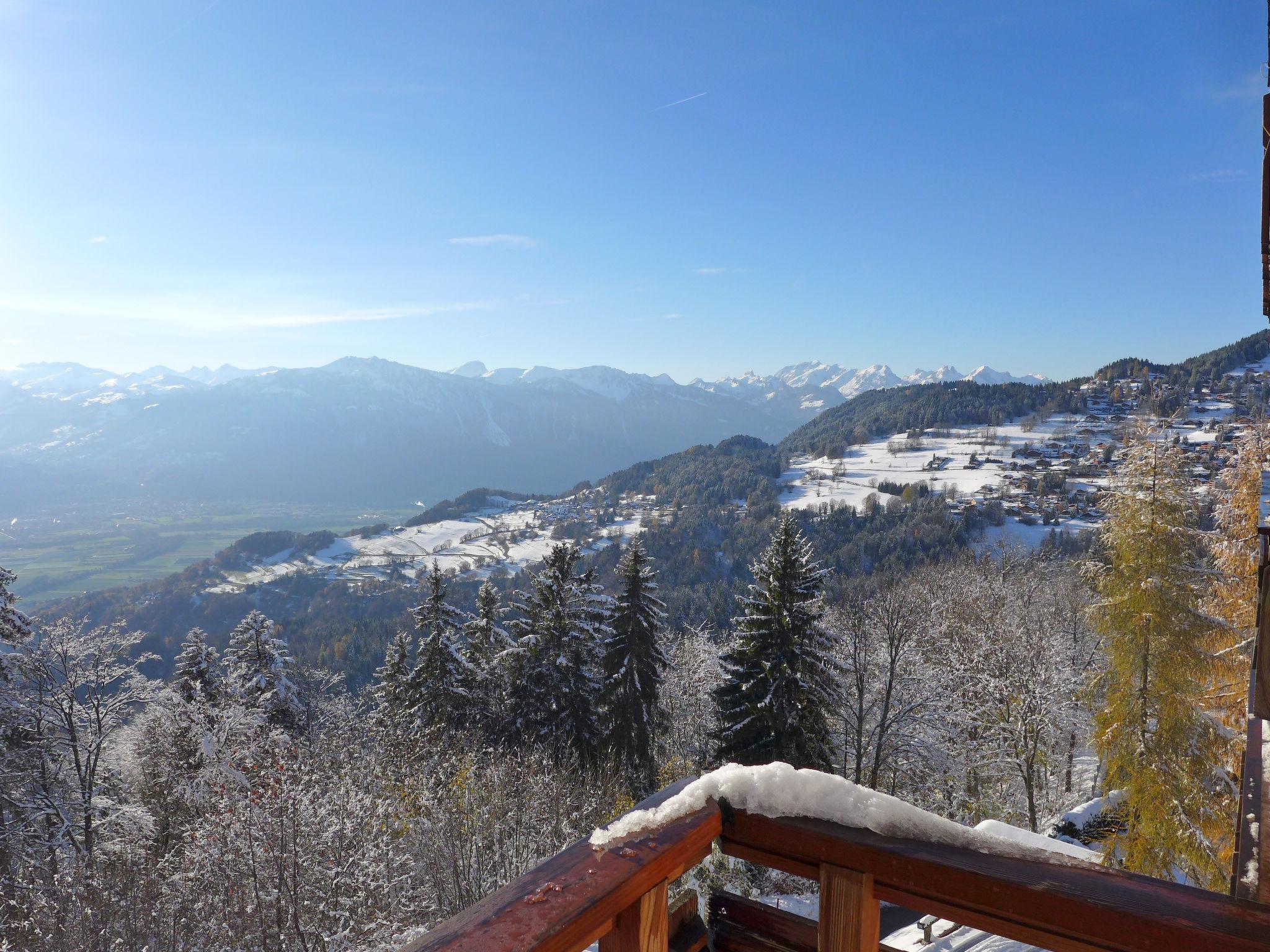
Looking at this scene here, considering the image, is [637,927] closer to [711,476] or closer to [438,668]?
[438,668]

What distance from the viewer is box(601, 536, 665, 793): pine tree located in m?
19.8

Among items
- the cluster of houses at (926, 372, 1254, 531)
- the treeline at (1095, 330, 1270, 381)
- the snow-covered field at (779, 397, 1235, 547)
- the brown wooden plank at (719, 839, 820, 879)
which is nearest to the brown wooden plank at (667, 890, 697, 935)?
the brown wooden plank at (719, 839, 820, 879)

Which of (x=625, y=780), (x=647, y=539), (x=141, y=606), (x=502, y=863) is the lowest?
(x=141, y=606)

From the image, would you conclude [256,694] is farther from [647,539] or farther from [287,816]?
[647,539]

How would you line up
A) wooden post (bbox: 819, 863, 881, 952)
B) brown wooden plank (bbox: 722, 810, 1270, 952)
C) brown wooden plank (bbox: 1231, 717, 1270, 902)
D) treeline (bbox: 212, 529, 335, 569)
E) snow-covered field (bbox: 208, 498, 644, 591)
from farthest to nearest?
treeline (bbox: 212, 529, 335, 569)
snow-covered field (bbox: 208, 498, 644, 591)
brown wooden plank (bbox: 1231, 717, 1270, 902)
wooden post (bbox: 819, 863, 881, 952)
brown wooden plank (bbox: 722, 810, 1270, 952)

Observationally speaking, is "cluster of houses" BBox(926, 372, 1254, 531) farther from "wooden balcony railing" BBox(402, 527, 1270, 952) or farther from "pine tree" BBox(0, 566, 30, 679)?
"wooden balcony railing" BBox(402, 527, 1270, 952)

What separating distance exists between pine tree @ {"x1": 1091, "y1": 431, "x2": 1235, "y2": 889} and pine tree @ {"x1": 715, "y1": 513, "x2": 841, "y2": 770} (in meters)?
5.81

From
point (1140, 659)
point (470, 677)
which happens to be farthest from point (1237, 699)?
point (470, 677)

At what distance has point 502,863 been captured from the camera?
550 inches

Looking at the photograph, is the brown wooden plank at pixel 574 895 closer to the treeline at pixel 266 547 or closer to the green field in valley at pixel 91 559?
the treeline at pixel 266 547

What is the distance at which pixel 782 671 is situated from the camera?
611 inches

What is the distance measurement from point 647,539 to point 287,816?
10550cm

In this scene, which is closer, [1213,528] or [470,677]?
[1213,528]

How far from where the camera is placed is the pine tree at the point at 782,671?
15.5 meters
